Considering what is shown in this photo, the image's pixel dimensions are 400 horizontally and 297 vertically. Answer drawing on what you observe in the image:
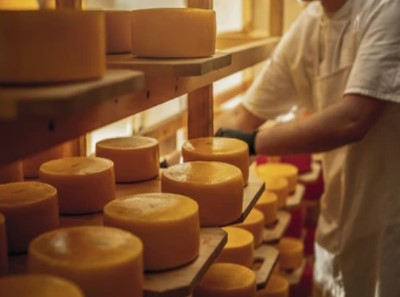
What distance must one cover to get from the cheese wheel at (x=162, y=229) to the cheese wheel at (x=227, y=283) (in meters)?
0.25

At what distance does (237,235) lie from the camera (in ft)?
5.50

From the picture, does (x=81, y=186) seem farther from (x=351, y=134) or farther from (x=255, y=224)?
(x=351, y=134)

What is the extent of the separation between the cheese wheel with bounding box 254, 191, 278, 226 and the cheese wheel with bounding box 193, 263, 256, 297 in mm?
730

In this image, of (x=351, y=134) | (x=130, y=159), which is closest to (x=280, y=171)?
(x=351, y=134)

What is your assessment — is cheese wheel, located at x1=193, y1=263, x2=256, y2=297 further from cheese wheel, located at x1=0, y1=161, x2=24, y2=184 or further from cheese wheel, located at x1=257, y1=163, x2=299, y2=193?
cheese wheel, located at x1=257, y1=163, x2=299, y2=193

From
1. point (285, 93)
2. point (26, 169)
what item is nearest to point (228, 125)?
point (285, 93)

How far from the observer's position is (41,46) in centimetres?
81

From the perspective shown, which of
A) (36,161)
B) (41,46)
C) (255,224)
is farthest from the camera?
(255,224)

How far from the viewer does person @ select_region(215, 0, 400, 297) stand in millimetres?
1918

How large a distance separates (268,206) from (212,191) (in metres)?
0.98

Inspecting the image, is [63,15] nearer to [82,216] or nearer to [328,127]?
[82,216]

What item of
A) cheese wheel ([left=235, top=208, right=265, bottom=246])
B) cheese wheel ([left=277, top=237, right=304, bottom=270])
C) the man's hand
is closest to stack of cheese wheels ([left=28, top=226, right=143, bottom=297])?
cheese wheel ([left=235, top=208, right=265, bottom=246])

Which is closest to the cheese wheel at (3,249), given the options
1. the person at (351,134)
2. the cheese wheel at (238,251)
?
the cheese wheel at (238,251)

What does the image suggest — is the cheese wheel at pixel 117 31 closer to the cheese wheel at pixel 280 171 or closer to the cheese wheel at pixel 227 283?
the cheese wheel at pixel 227 283
